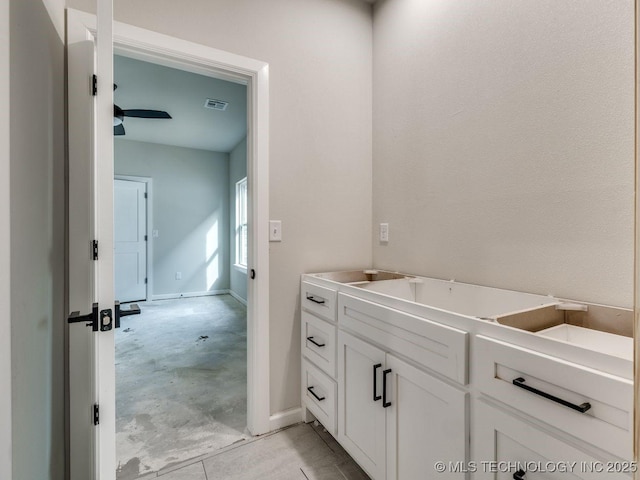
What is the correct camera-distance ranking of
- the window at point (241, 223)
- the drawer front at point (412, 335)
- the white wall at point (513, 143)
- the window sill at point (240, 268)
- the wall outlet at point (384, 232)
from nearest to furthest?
the drawer front at point (412, 335) < the white wall at point (513, 143) < the wall outlet at point (384, 232) < the window sill at point (240, 268) < the window at point (241, 223)

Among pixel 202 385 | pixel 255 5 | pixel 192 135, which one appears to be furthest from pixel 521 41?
pixel 192 135

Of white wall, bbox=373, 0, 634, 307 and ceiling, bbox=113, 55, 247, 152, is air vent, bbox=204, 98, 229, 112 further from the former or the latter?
white wall, bbox=373, 0, 634, 307

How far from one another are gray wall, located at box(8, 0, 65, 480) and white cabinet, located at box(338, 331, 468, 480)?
1.13m

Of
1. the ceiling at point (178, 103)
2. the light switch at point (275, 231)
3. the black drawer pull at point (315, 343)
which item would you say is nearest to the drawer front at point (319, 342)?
the black drawer pull at point (315, 343)

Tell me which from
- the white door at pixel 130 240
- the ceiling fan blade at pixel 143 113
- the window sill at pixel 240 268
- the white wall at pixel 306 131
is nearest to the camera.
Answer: the white wall at pixel 306 131

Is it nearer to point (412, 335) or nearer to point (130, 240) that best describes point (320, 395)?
point (412, 335)

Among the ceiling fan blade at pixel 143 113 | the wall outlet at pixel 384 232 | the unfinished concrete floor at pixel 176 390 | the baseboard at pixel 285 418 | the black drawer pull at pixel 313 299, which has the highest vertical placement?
the ceiling fan blade at pixel 143 113

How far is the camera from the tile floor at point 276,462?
1485 millimetres

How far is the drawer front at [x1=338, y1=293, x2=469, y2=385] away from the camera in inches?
37.4

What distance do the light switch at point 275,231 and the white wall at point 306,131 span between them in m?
0.04

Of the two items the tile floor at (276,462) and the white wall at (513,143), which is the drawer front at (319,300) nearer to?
the white wall at (513,143)

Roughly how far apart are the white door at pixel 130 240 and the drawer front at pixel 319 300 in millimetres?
4481

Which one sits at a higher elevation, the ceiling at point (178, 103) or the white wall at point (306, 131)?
the ceiling at point (178, 103)

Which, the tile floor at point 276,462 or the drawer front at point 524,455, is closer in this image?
the drawer front at point 524,455
